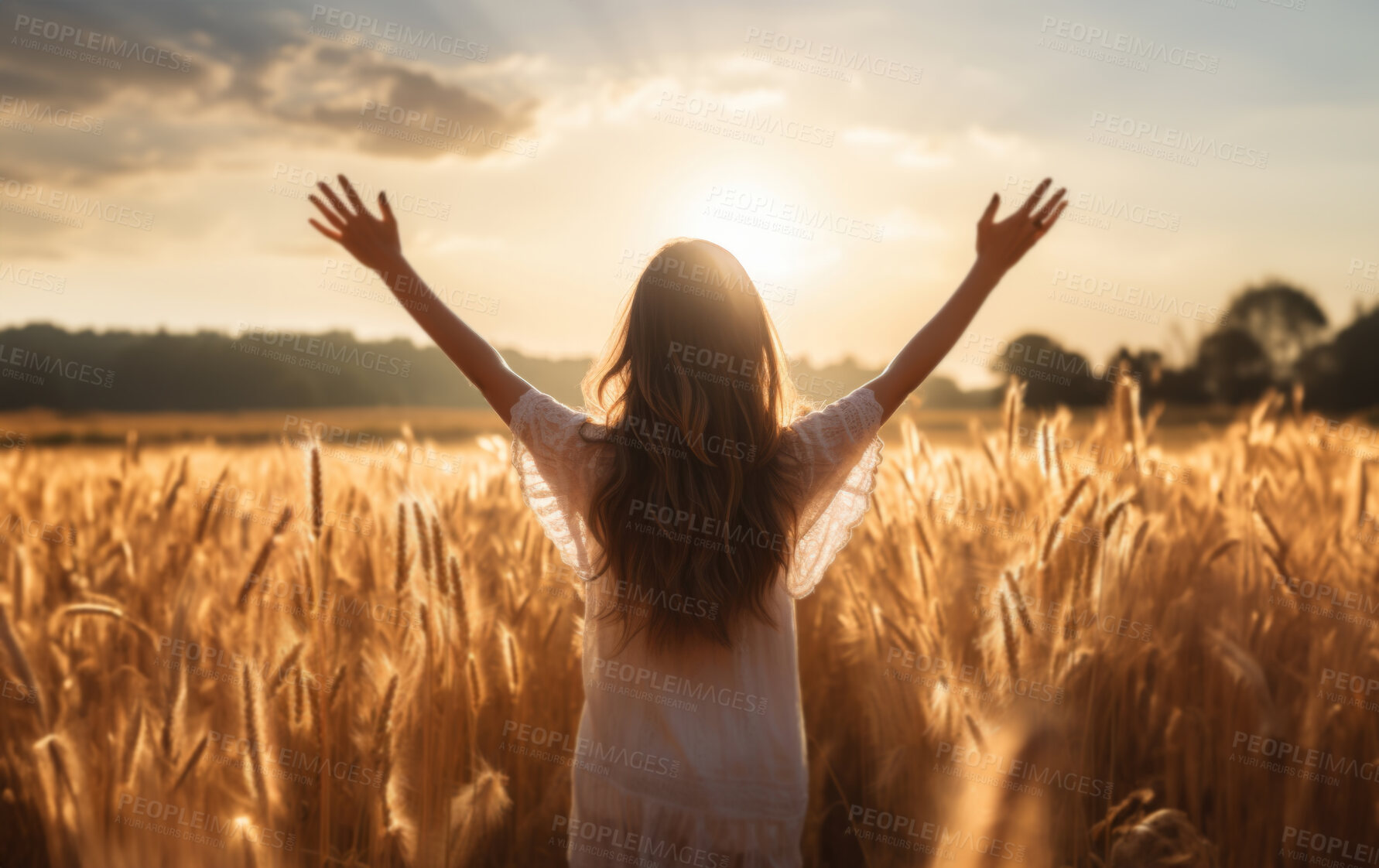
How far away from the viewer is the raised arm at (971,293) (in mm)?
1865

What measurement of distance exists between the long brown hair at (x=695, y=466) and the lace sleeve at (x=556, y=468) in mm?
72

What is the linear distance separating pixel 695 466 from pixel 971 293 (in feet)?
2.69

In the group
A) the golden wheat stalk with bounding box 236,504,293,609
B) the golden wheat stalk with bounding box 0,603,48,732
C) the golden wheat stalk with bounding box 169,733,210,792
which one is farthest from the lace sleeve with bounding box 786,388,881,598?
the golden wheat stalk with bounding box 0,603,48,732

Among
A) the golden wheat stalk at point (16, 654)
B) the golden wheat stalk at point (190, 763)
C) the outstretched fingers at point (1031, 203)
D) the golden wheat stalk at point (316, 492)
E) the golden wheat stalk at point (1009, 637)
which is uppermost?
the outstretched fingers at point (1031, 203)

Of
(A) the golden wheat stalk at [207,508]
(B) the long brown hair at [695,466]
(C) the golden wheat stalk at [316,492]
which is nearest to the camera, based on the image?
(B) the long brown hair at [695,466]

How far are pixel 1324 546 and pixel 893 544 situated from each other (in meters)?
1.65

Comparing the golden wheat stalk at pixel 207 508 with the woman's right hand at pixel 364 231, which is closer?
the woman's right hand at pixel 364 231

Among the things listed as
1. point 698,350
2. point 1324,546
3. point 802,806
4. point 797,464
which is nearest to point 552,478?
point 698,350

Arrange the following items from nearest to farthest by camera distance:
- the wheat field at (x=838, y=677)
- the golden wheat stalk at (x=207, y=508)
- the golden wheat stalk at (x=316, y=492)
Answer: the golden wheat stalk at (x=316, y=492), the wheat field at (x=838, y=677), the golden wheat stalk at (x=207, y=508)

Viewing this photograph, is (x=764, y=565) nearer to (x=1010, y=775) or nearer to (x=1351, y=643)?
(x=1010, y=775)

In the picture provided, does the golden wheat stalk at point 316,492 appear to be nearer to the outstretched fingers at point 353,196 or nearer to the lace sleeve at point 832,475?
the outstretched fingers at point 353,196

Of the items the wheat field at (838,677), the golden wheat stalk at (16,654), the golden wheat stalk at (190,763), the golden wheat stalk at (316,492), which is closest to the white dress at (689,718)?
the wheat field at (838,677)

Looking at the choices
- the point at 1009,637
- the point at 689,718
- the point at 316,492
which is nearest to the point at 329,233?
the point at 316,492

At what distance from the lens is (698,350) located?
71.4 inches
